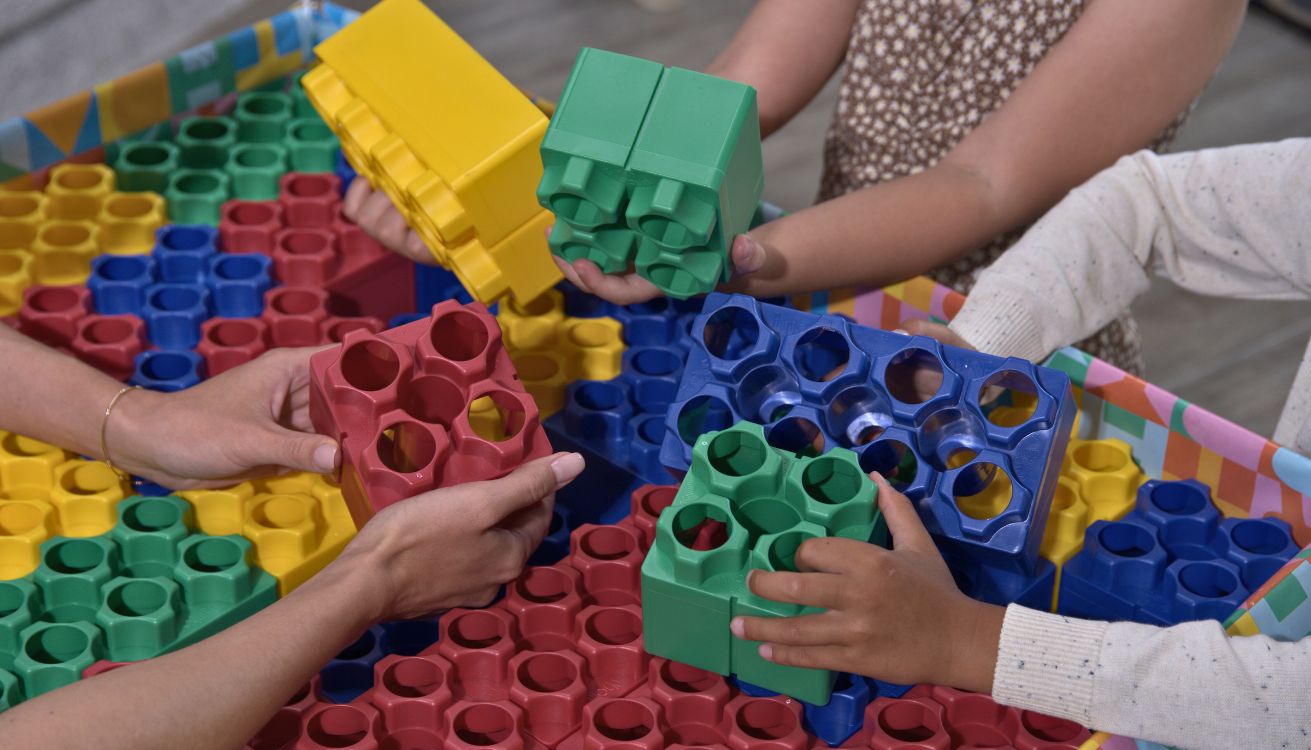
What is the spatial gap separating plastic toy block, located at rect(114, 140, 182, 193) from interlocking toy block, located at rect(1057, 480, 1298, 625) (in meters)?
0.95

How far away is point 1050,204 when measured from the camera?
130 cm

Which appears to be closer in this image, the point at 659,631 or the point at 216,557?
the point at 659,631

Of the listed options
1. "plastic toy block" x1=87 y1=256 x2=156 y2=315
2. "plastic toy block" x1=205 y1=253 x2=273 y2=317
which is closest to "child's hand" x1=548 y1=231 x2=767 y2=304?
"plastic toy block" x1=205 y1=253 x2=273 y2=317

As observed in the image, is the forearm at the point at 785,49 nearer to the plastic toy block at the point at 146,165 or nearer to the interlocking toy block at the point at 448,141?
the interlocking toy block at the point at 448,141

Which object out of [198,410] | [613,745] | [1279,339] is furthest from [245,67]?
[1279,339]

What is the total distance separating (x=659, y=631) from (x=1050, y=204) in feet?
2.10

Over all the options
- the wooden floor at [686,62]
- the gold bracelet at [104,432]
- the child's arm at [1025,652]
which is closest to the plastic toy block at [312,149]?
the gold bracelet at [104,432]

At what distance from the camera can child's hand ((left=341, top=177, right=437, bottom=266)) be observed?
4.14ft

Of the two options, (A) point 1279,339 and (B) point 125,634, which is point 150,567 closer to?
(B) point 125,634

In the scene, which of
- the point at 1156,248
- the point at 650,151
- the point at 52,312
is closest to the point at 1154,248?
the point at 1156,248

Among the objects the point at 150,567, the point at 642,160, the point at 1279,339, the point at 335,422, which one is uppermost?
the point at 642,160

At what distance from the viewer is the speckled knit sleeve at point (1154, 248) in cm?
114

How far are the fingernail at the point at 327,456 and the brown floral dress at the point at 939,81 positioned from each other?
67 cm

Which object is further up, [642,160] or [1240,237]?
[642,160]
